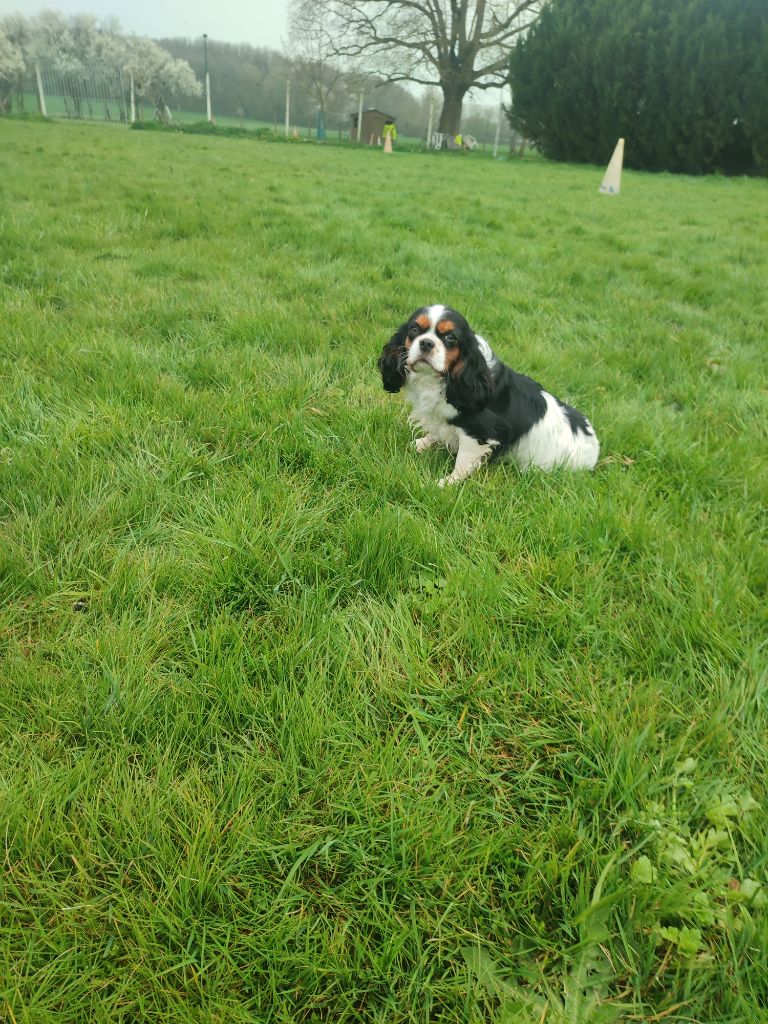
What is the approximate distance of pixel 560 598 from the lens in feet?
5.84

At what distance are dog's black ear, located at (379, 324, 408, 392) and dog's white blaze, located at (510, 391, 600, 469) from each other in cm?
66

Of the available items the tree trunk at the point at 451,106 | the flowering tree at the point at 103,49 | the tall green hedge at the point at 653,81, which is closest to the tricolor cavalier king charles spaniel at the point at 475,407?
the tall green hedge at the point at 653,81

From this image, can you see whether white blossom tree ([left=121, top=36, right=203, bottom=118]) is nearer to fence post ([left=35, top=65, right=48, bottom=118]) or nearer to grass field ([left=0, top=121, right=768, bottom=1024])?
fence post ([left=35, top=65, right=48, bottom=118])

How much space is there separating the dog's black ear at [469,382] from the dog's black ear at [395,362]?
288mm

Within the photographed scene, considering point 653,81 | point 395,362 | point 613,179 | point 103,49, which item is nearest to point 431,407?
point 395,362

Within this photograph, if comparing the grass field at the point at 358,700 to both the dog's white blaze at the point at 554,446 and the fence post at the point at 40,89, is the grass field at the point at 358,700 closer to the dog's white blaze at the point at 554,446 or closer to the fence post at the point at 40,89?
the dog's white blaze at the point at 554,446

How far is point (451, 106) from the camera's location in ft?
103

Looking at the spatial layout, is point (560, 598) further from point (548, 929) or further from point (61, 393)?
point (61, 393)

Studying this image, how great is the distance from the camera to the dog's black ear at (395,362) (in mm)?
2779

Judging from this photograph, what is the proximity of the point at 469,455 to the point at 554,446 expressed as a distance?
1.28 ft

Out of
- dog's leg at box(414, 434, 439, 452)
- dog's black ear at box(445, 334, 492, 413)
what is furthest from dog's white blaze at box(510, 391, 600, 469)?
dog's leg at box(414, 434, 439, 452)

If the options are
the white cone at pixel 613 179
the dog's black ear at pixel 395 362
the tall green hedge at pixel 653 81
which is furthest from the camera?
the tall green hedge at pixel 653 81

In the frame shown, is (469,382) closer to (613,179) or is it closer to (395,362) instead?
(395,362)

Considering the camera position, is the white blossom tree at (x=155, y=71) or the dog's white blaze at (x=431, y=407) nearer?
the dog's white blaze at (x=431, y=407)
